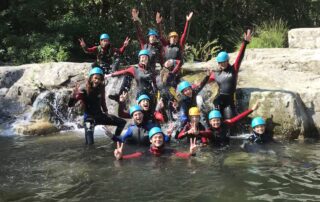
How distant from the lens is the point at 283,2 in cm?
2033

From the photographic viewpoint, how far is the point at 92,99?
914cm

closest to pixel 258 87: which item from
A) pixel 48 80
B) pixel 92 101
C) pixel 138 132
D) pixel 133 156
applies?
pixel 138 132

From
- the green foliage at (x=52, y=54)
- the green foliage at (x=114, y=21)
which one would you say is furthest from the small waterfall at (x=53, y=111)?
the green foliage at (x=114, y=21)

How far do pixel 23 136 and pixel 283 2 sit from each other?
13.5 m

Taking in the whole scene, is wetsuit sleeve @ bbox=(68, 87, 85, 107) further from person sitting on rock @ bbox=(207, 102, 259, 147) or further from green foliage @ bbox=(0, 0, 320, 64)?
green foliage @ bbox=(0, 0, 320, 64)

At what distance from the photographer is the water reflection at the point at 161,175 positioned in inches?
243

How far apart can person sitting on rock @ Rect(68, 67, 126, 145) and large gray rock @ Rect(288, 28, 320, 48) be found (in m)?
7.52

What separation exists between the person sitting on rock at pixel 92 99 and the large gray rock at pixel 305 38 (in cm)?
752

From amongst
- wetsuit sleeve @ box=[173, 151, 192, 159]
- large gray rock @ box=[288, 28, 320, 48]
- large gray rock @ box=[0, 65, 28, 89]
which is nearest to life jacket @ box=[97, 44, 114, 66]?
large gray rock @ box=[0, 65, 28, 89]

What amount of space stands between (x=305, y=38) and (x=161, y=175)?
Answer: 9.06 meters

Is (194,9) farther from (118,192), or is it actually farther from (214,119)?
(118,192)

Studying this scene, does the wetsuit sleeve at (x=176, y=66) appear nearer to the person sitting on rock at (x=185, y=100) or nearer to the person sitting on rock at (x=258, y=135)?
the person sitting on rock at (x=185, y=100)

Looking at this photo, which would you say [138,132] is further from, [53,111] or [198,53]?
[198,53]

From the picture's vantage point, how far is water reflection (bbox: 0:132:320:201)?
616cm
